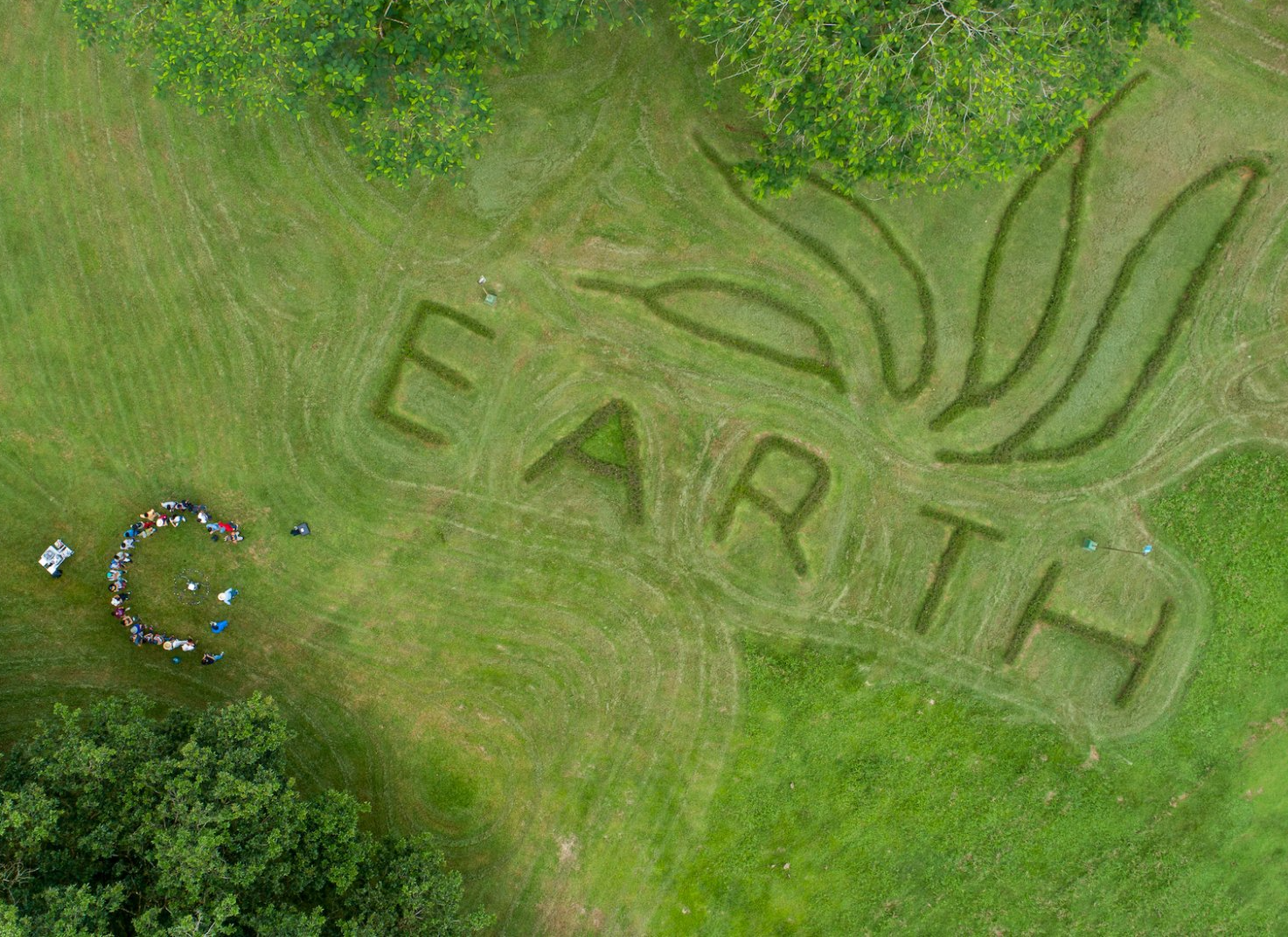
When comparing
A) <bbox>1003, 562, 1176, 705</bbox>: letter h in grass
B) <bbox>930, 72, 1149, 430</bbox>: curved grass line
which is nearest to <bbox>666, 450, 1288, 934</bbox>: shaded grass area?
<bbox>1003, 562, 1176, 705</bbox>: letter h in grass

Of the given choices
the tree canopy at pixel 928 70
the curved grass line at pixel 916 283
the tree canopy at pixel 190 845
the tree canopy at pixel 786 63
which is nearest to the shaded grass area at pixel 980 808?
the curved grass line at pixel 916 283

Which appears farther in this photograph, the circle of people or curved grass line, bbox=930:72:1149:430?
curved grass line, bbox=930:72:1149:430

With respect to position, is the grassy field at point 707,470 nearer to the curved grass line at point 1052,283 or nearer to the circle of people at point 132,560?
the curved grass line at point 1052,283

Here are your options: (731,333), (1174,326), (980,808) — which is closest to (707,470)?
(731,333)

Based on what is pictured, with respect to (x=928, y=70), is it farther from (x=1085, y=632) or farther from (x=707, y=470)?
(x=1085, y=632)

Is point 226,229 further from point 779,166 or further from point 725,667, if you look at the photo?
point 725,667

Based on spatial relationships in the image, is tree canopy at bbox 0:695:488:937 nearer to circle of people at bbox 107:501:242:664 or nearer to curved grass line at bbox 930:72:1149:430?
circle of people at bbox 107:501:242:664
